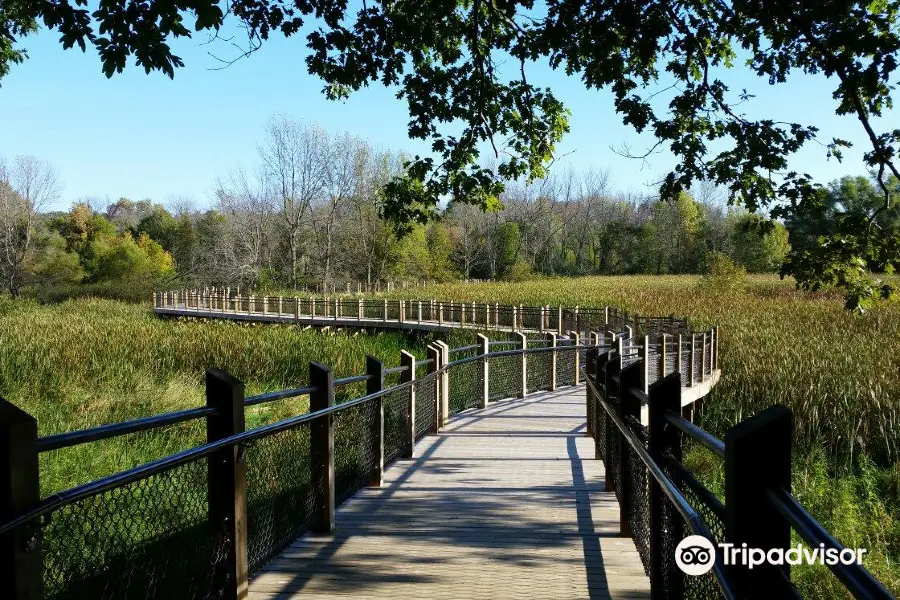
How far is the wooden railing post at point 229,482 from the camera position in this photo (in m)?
3.62

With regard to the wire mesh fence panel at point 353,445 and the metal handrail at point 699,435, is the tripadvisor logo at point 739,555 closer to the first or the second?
the metal handrail at point 699,435

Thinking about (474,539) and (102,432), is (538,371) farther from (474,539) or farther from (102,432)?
(102,432)

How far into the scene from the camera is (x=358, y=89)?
993 centimetres

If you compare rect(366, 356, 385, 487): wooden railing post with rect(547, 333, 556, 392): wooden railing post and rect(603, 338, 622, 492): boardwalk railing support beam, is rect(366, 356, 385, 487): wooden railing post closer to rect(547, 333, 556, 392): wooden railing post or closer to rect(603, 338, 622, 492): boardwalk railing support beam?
rect(603, 338, 622, 492): boardwalk railing support beam

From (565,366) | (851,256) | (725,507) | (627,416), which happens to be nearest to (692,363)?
(565,366)

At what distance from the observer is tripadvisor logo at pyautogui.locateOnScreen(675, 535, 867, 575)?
4.66 feet

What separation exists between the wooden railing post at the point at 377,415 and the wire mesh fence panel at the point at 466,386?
5832 millimetres

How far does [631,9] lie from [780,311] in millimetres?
21581

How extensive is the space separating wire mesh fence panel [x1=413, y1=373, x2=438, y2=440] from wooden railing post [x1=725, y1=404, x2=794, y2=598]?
20.0 feet

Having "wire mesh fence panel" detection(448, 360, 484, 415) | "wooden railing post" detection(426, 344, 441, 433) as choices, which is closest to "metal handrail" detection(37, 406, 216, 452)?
"wooden railing post" detection(426, 344, 441, 433)

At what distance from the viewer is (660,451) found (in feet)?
11.2

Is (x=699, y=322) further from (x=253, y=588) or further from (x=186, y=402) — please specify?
(x=253, y=588)

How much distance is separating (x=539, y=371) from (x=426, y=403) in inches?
308

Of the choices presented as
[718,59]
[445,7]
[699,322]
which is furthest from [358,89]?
[699,322]
